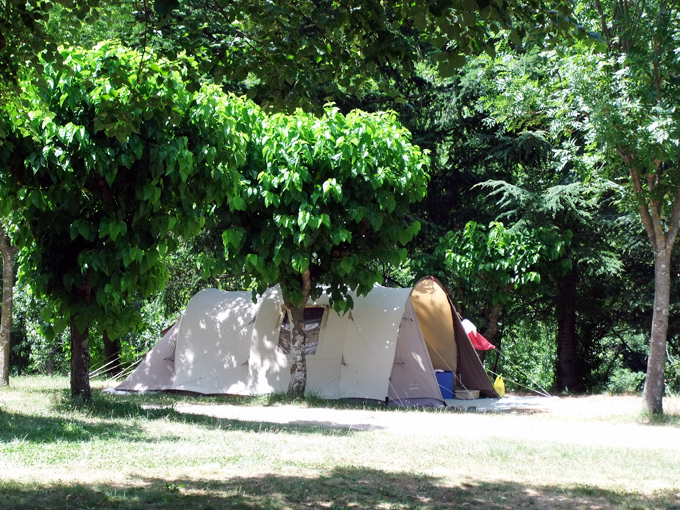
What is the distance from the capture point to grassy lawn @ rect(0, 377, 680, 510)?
4.73 meters

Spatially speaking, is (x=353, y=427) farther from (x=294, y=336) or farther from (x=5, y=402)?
(x=5, y=402)

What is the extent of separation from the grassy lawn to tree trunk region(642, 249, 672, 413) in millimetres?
2747

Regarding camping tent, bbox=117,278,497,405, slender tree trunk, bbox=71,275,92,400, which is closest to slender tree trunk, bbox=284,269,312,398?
camping tent, bbox=117,278,497,405

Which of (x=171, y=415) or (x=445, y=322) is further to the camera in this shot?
(x=445, y=322)

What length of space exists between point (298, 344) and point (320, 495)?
7285mm

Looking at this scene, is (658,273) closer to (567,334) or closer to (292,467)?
(567,334)

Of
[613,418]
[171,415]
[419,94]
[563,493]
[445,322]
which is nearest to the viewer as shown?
[563,493]

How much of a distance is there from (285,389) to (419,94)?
7.45m

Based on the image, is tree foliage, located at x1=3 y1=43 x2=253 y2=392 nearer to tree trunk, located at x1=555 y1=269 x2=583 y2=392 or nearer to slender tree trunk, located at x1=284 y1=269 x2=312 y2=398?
slender tree trunk, located at x1=284 y1=269 x2=312 y2=398

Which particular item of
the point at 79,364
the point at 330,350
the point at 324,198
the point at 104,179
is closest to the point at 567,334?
the point at 330,350

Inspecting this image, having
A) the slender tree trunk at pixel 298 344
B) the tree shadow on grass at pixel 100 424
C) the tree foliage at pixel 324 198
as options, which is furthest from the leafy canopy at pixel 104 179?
the slender tree trunk at pixel 298 344

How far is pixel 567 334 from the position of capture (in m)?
16.2

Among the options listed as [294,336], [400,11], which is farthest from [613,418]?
[400,11]

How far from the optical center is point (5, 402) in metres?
9.29
